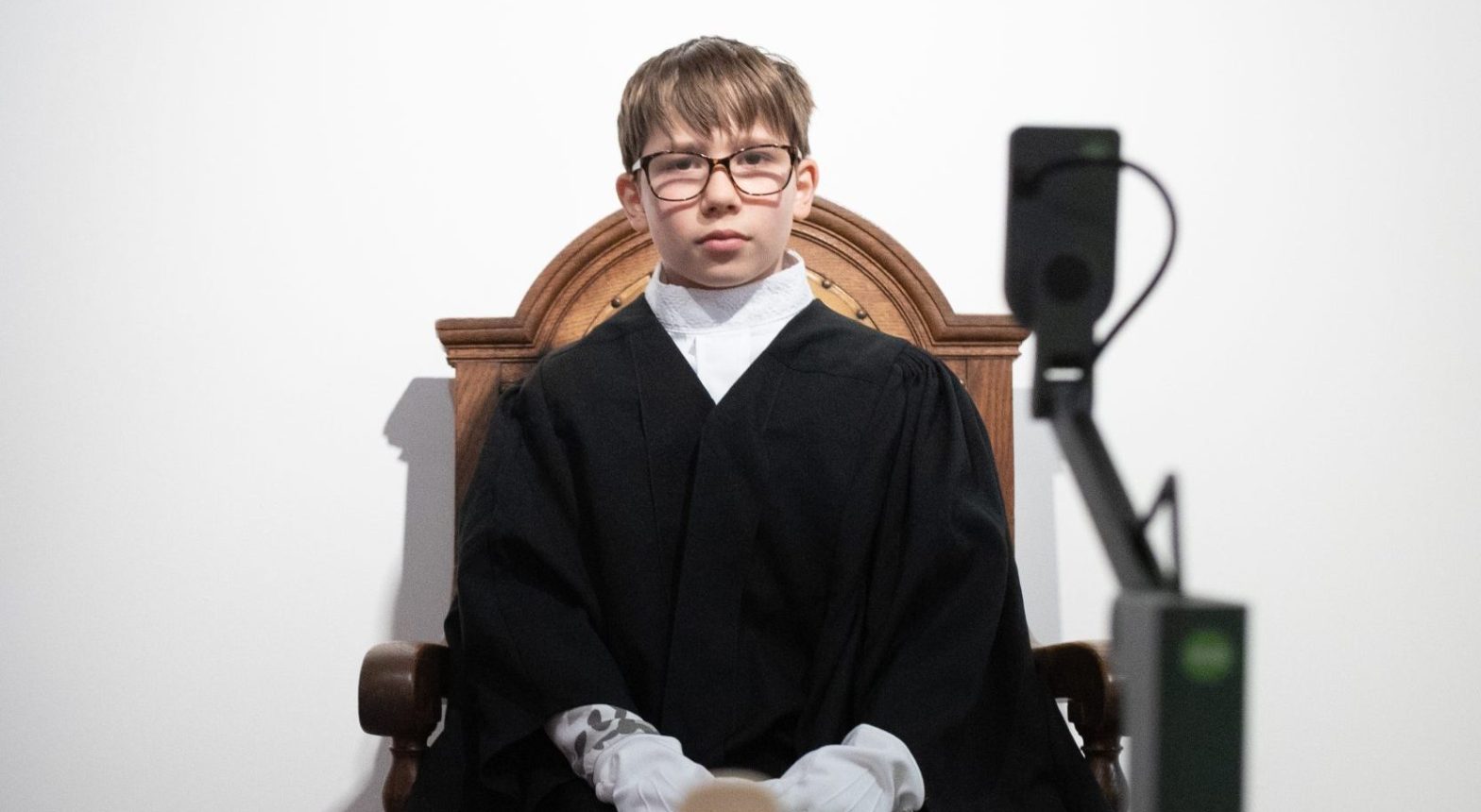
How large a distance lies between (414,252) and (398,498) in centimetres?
30

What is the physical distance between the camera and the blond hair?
106cm

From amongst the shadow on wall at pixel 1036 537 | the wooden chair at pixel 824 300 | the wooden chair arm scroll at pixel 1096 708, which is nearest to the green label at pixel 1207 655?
the wooden chair arm scroll at pixel 1096 708

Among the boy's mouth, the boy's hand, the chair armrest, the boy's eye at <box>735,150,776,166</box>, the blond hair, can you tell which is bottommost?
the boy's hand

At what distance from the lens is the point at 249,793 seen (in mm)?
1572

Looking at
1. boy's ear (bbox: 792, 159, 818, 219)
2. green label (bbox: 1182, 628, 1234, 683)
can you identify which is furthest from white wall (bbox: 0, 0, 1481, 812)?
green label (bbox: 1182, 628, 1234, 683)

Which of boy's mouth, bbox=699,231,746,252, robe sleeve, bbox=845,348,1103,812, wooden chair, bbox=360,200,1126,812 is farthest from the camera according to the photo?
wooden chair, bbox=360,200,1126,812

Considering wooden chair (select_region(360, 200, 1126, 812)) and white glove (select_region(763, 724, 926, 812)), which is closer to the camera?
white glove (select_region(763, 724, 926, 812))

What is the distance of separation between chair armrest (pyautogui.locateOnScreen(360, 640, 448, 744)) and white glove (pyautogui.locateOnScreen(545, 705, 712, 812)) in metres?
0.10

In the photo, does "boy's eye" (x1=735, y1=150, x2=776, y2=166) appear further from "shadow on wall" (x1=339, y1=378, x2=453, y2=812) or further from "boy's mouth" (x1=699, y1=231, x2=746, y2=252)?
"shadow on wall" (x1=339, y1=378, x2=453, y2=812)

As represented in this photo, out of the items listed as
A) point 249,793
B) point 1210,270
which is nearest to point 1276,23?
point 1210,270

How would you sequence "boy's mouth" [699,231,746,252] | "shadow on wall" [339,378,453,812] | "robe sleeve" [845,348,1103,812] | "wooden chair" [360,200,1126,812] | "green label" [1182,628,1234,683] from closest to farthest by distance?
"green label" [1182,628,1234,683] → "robe sleeve" [845,348,1103,812] → "boy's mouth" [699,231,746,252] → "wooden chair" [360,200,1126,812] → "shadow on wall" [339,378,453,812]

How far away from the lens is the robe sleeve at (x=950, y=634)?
0.98 meters

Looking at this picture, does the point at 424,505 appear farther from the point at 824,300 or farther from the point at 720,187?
the point at 720,187

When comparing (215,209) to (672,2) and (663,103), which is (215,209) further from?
(663,103)
